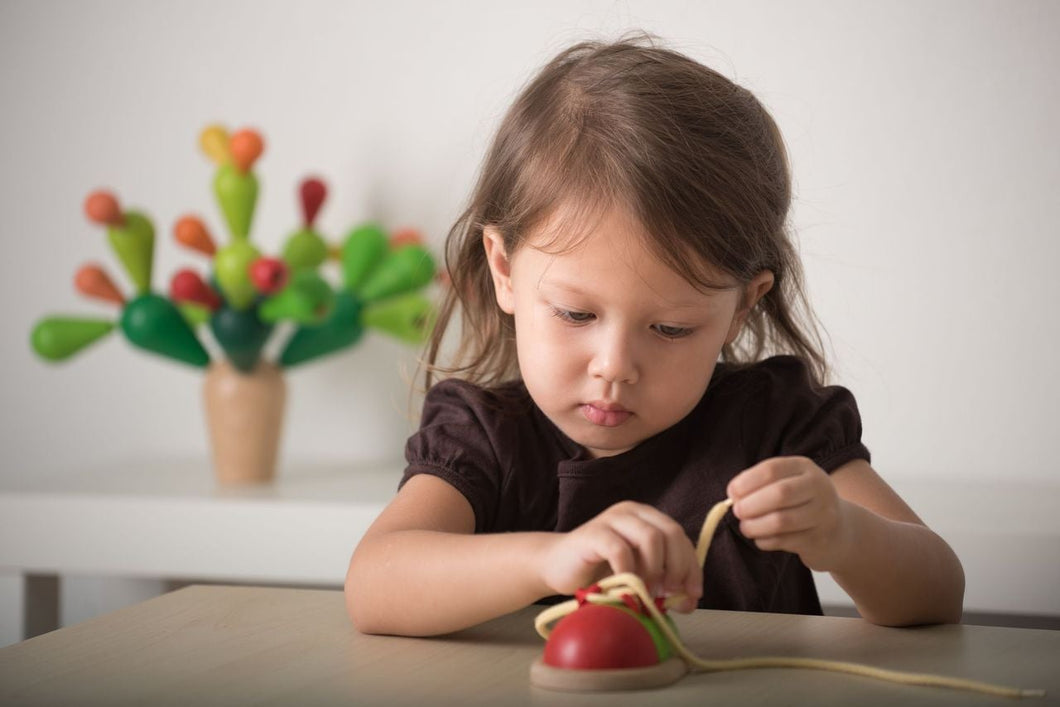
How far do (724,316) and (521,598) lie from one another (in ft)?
0.90

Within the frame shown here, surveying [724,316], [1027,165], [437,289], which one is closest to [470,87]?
[437,289]

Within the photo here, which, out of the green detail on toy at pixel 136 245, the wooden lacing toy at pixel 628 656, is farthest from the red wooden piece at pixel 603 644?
the green detail on toy at pixel 136 245

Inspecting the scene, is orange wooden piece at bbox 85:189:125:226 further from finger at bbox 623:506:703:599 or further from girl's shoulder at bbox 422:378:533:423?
finger at bbox 623:506:703:599

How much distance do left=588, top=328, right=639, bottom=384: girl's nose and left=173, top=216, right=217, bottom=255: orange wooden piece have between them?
45.6 inches

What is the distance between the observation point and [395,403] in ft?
6.37

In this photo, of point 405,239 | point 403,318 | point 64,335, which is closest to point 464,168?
point 405,239

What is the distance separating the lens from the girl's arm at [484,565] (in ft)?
1.94

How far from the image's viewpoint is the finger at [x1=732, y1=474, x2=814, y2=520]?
2.04ft

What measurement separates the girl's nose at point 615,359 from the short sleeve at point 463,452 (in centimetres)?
17

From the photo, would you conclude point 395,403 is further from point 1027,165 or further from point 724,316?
point 724,316

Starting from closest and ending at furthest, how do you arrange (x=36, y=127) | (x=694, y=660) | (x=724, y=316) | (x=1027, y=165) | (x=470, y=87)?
(x=694, y=660)
(x=724, y=316)
(x=1027, y=165)
(x=470, y=87)
(x=36, y=127)

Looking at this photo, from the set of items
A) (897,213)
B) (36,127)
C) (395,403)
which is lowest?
(395,403)

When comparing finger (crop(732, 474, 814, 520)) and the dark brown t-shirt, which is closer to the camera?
finger (crop(732, 474, 814, 520))

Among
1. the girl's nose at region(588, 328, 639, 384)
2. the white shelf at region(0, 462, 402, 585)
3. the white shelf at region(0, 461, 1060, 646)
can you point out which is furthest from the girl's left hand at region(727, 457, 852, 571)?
the white shelf at region(0, 462, 402, 585)
